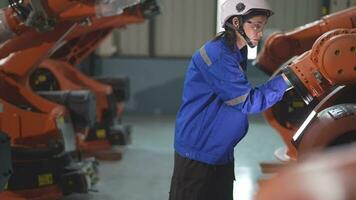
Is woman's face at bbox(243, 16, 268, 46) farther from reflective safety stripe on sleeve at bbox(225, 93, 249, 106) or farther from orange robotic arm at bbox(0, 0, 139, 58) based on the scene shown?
orange robotic arm at bbox(0, 0, 139, 58)

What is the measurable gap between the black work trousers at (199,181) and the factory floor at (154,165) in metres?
2.02

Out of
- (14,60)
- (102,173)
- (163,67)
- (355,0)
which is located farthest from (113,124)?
(355,0)

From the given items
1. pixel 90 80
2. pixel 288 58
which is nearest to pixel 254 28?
pixel 288 58

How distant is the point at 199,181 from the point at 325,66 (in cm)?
108

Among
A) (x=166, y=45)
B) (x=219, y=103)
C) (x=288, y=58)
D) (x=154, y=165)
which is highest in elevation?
(x=219, y=103)

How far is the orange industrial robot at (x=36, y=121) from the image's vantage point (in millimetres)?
5113

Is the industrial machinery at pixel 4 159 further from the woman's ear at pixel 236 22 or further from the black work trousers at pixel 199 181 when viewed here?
the woman's ear at pixel 236 22

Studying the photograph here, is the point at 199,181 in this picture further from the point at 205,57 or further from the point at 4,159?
the point at 4,159

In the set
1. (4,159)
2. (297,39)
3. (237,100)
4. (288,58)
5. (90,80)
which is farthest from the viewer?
(90,80)

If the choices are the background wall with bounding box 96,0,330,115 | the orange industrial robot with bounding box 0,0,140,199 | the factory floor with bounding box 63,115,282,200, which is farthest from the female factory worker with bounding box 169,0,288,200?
the background wall with bounding box 96,0,330,115

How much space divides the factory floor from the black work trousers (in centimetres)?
202

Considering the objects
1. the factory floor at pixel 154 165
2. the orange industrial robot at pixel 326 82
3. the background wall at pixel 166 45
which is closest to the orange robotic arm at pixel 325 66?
the orange industrial robot at pixel 326 82

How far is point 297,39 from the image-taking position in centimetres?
525

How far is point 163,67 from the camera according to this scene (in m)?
10.7
